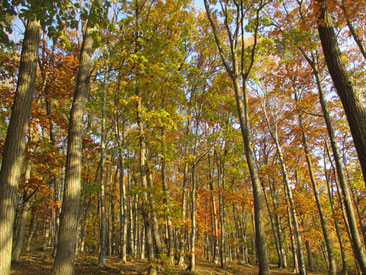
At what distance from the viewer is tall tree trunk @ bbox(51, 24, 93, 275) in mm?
→ 4094

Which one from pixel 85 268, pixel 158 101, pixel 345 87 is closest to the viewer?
pixel 345 87

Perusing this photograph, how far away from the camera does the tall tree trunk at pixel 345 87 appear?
12.5 feet

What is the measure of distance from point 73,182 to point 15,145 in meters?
1.39

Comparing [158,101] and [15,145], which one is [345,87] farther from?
[158,101]

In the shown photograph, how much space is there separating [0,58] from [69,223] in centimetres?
803

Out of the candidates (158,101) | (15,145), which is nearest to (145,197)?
(15,145)

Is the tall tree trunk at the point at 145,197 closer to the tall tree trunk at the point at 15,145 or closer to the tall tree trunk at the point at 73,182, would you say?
the tall tree trunk at the point at 73,182

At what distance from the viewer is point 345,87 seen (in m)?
4.11

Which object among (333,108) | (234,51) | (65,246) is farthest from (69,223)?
(333,108)

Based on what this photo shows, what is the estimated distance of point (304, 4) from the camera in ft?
32.7

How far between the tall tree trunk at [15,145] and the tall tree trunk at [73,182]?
0.87m

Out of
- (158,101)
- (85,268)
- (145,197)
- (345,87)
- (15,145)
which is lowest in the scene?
(85,268)

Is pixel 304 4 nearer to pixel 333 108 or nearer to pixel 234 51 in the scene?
pixel 234 51

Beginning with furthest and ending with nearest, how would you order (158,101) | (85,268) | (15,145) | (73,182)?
(158,101) < (85,268) < (73,182) < (15,145)
